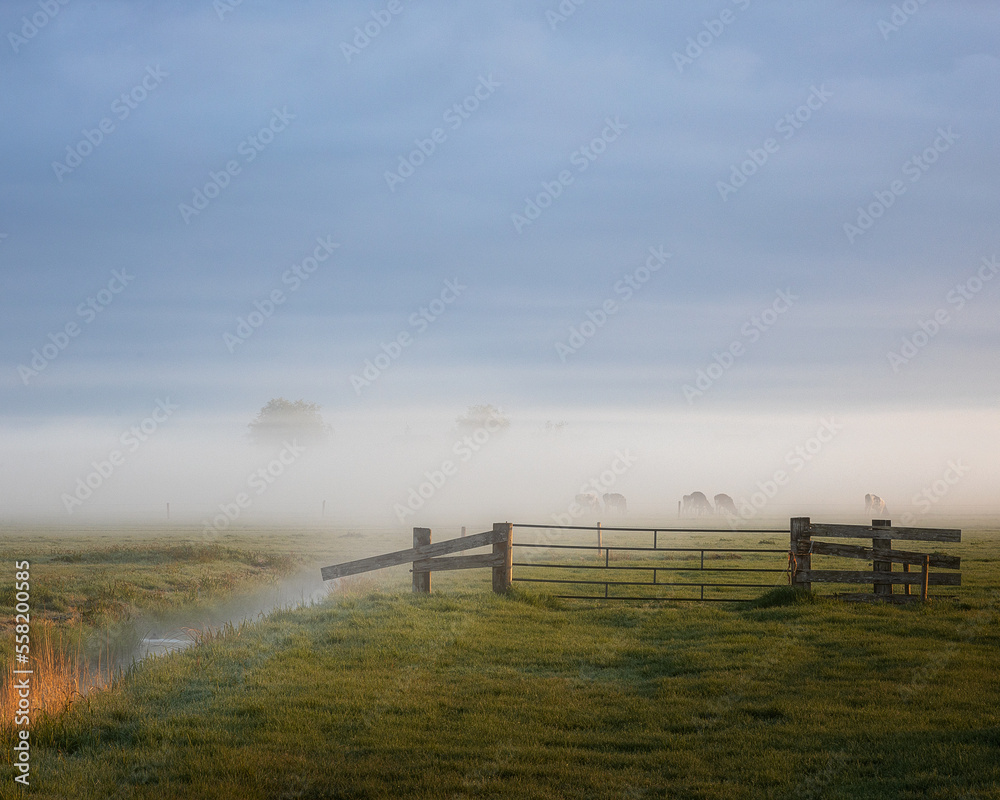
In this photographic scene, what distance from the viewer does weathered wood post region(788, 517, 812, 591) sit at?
17.7m

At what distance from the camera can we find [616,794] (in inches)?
274

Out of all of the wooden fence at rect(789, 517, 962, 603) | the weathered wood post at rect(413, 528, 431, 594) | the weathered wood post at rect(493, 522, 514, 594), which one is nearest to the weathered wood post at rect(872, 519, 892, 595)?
the wooden fence at rect(789, 517, 962, 603)

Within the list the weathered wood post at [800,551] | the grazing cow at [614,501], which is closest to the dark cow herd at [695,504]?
the grazing cow at [614,501]

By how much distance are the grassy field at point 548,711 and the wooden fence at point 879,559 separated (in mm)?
1078

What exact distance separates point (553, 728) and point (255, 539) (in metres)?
49.4

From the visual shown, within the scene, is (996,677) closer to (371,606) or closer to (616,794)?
(616,794)

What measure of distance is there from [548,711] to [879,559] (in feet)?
36.5

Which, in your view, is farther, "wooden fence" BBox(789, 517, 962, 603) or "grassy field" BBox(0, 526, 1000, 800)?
"wooden fence" BBox(789, 517, 962, 603)

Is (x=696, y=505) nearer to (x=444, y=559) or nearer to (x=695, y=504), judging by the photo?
(x=695, y=504)

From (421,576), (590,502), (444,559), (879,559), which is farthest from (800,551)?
(590,502)

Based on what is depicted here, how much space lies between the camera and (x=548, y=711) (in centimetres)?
960

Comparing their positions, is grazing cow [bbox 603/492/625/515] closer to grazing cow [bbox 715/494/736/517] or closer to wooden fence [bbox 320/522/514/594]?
grazing cow [bbox 715/494/736/517]

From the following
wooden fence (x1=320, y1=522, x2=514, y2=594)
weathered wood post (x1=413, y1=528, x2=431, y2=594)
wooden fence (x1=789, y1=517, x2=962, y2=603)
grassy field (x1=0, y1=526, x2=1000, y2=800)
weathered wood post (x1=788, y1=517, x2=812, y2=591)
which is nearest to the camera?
grassy field (x1=0, y1=526, x2=1000, y2=800)

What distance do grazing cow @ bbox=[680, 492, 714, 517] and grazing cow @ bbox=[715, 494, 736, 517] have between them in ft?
5.10
